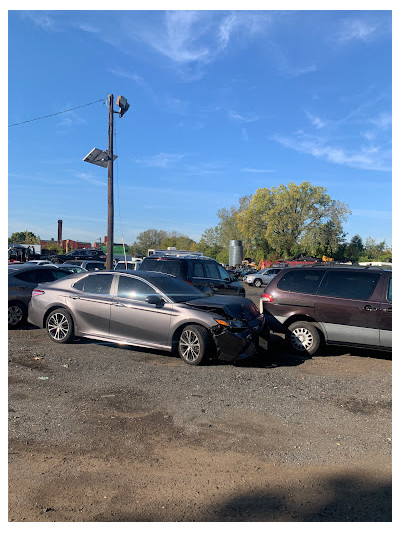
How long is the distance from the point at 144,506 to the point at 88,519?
0.39 metres

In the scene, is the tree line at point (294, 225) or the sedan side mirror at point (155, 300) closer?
the sedan side mirror at point (155, 300)

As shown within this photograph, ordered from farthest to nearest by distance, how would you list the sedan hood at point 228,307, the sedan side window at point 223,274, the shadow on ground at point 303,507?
the sedan side window at point 223,274 → the sedan hood at point 228,307 → the shadow on ground at point 303,507

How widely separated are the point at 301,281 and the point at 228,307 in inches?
78.7

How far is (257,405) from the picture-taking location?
17.0 ft

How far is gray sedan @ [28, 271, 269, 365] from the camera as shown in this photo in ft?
22.3

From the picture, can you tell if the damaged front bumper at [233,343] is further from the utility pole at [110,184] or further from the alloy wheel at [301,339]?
the utility pole at [110,184]

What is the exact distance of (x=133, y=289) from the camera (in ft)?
25.5

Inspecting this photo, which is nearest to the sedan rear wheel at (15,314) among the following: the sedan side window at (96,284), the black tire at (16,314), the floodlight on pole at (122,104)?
the black tire at (16,314)

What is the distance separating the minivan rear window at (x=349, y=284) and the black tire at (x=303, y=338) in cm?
70

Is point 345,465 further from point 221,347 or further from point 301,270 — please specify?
point 301,270

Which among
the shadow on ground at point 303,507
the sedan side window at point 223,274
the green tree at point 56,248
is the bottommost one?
the shadow on ground at point 303,507

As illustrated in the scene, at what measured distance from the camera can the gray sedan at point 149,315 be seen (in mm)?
6801

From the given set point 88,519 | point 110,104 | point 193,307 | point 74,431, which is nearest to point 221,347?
point 193,307

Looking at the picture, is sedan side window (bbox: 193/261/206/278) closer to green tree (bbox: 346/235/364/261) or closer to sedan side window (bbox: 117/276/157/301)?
sedan side window (bbox: 117/276/157/301)
